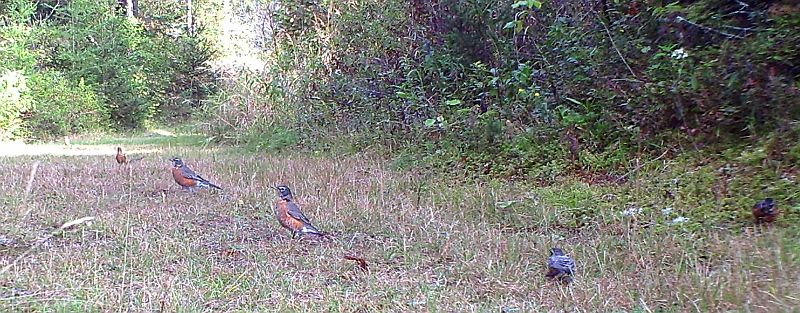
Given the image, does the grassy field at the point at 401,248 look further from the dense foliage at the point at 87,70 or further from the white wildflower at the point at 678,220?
the dense foliage at the point at 87,70

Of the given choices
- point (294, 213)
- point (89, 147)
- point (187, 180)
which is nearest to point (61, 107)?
point (89, 147)

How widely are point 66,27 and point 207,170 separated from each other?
14.4 meters

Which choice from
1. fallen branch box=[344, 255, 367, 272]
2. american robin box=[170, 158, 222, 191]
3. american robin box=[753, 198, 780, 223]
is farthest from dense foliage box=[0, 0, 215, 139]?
american robin box=[753, 198, 780, 223]

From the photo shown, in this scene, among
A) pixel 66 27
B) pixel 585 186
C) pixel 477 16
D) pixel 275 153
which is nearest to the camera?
pixel 585 186

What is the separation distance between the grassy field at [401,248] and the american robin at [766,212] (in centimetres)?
10

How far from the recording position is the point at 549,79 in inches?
300

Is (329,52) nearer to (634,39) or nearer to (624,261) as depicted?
(634,39)

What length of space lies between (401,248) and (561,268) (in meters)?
1.03

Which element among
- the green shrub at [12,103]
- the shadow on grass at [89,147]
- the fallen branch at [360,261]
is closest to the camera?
the fallen branch at [360,261]

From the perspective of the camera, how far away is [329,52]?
11195 millimetres

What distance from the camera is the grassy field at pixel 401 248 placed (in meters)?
3.09

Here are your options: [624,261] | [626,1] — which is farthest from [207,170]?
[624,261]

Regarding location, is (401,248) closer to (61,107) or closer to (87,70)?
(61,107)

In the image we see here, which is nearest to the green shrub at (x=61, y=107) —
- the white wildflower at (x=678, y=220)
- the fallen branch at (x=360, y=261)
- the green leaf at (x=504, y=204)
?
the green leaf at (x=504, y=204)
